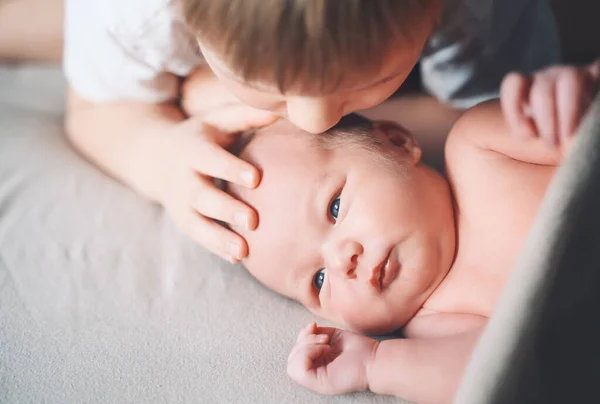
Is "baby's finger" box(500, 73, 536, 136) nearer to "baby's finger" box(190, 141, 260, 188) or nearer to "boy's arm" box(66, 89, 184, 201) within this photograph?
"baby's finger" box(190, 141, 260, 188)

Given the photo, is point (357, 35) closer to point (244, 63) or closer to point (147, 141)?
point (244, 63)

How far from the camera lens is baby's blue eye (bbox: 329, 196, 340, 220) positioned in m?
0.65

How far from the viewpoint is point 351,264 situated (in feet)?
2.01

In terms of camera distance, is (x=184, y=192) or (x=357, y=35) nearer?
(x=357, y=35)

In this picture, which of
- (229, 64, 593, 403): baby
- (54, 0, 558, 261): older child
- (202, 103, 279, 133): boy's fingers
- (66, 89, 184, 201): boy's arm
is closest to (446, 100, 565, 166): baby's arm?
(229, 64, 593, 403): baby

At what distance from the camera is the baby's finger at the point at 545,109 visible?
0.43m

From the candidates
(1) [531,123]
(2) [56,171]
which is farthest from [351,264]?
(2) [56,171]

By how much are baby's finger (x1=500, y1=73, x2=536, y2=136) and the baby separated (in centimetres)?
14

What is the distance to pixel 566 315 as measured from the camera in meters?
0.37

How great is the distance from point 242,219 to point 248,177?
0.05m

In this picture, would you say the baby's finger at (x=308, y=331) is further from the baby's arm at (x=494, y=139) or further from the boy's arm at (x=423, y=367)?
→ the baby's arm at (x=494, y=139)

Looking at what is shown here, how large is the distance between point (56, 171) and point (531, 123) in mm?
661

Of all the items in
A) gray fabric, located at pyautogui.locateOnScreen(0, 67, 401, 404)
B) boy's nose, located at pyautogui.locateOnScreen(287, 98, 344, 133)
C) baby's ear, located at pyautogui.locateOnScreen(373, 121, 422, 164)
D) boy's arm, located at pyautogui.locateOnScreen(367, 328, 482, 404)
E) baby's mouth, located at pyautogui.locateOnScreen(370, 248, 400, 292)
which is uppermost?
boy's nose, located at pyautogui.locateOnScreen(287, 98, 344, 133)

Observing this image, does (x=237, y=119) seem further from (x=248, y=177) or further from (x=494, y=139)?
(x=494, y=139)
